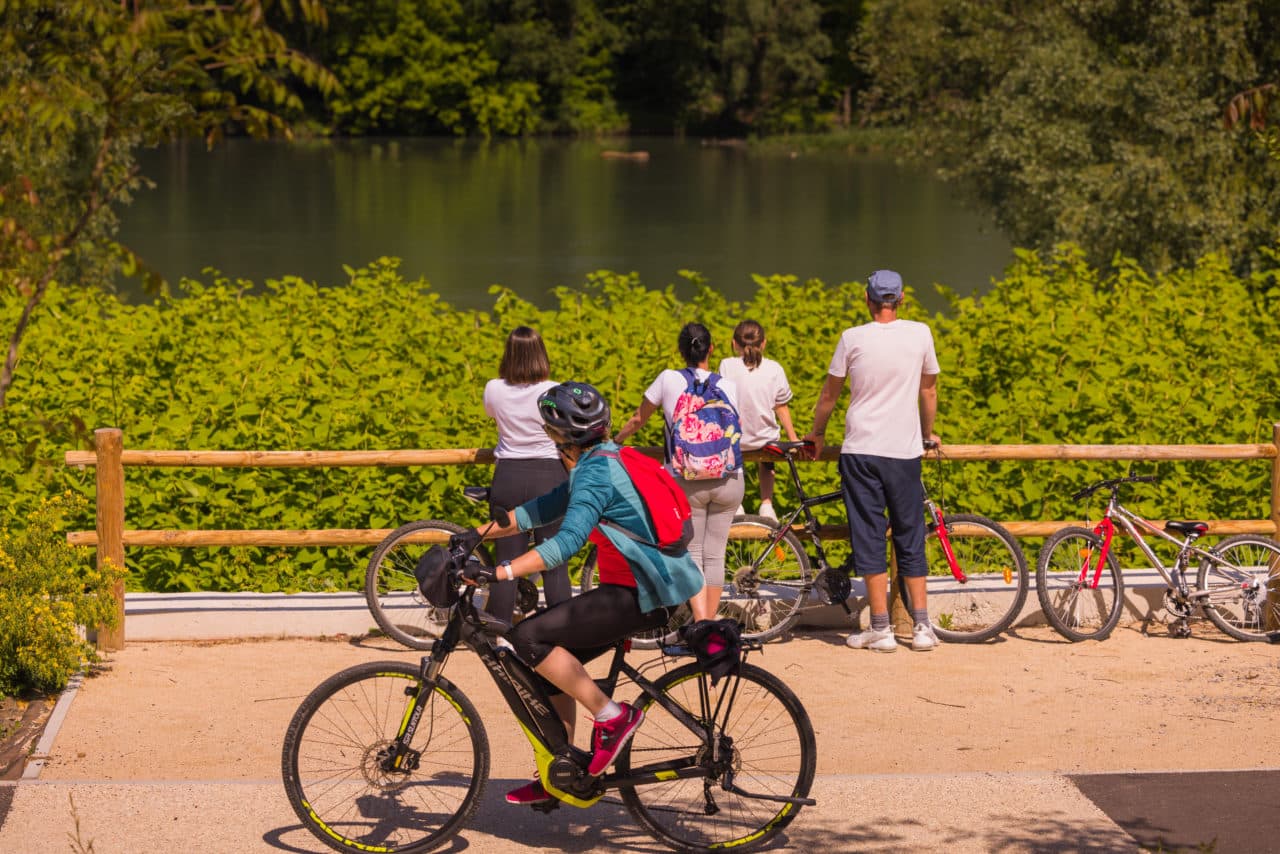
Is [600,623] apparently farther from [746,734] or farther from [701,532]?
[701,532]

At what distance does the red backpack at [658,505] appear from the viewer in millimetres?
5602

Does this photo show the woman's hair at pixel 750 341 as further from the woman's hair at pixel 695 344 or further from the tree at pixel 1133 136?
the tree at pixel 1133 136

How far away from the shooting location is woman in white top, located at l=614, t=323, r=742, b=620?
323 inches

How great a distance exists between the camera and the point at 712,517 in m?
8.38

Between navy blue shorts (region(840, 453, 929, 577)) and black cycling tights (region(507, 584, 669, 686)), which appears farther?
navy blue shorts (region(840, 453, 929, 577))

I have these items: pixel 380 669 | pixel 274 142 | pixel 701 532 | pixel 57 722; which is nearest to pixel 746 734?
pixel 380 669

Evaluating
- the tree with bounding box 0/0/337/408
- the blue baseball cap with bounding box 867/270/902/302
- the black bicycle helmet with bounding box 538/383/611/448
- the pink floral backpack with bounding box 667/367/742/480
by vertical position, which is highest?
the tree with bounding box 0/0/337/408

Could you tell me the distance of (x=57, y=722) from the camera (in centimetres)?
739

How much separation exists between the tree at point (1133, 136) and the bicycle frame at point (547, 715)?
16.4 m

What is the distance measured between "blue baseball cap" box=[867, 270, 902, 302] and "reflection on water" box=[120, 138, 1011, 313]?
2737 centimetres

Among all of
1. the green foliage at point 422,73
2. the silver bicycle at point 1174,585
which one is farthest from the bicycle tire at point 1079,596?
the green foliage at point 422,73

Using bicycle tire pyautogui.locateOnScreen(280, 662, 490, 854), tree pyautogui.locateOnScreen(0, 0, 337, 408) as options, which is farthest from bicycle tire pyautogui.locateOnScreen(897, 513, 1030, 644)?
tree pyautogui.locateOnScreen(0, 0, 337, 408)

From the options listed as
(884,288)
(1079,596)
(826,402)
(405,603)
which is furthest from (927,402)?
(405,603)

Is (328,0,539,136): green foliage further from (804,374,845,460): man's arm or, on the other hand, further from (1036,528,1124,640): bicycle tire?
(804,374,845,460): man's arm
